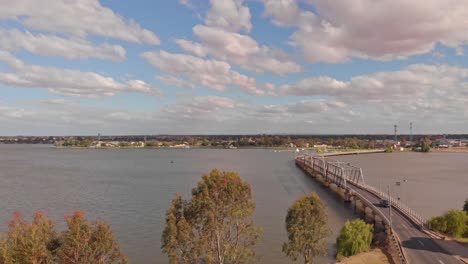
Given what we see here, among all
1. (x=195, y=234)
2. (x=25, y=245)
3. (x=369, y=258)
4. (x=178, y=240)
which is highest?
(x=25, y=245)

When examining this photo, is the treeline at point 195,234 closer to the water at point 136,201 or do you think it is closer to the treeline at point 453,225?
the water at point 136,201

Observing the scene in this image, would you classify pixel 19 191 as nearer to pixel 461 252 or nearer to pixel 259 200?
pixel 259 200

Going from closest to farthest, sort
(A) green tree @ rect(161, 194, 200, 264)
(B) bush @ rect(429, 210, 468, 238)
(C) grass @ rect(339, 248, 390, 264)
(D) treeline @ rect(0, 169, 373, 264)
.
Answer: (D) treeline @ rect(0, 169, 373, 264)
(A) green tree @ rect(161, 194, 200, 264)
(C) grass @ rect(339, 248, 390, 264)
(B) bush @ rect(429, 210, 468, 238)

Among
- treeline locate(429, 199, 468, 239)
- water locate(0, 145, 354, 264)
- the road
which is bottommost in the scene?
water locate(0, 145, 354, 264)

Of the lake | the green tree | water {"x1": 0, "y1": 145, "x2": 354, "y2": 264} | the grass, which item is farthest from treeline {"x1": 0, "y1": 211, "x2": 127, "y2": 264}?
the grass

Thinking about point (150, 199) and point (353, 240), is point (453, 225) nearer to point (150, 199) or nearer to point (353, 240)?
point (353, 240)

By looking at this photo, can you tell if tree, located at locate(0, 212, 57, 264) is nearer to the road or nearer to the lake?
the lake

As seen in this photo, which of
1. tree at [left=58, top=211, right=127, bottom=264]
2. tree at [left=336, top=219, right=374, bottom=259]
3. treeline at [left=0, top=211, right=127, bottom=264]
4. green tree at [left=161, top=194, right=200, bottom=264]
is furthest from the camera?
tree at [left=336, top=219, right=374, bottom=259]

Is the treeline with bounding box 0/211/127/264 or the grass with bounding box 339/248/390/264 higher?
the treeline with bounding box 0/211/127/264

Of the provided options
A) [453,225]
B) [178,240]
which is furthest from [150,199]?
[453,225]
